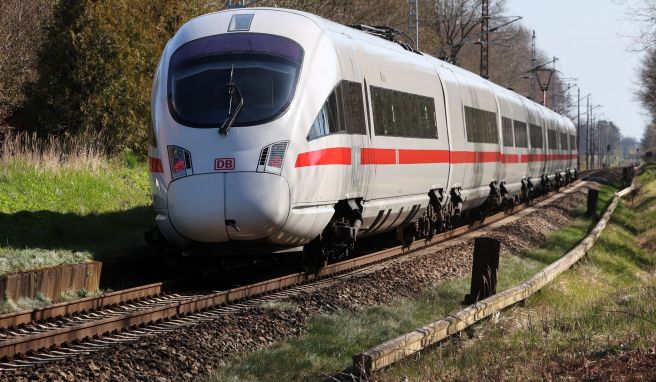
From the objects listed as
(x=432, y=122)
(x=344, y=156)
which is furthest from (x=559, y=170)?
(x=344, y=156)

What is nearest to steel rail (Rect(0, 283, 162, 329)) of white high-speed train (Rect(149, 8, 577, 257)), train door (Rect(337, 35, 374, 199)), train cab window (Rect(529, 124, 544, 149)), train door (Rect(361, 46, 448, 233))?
white high-speed train (Rect(149, 8, 577, 257))

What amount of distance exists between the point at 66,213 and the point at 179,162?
5.29 metres

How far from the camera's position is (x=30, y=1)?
2856 cm

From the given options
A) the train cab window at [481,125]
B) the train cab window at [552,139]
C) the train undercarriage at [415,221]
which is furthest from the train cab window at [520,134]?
the train cab window at [552,139]

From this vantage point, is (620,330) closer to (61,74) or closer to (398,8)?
(61,74)

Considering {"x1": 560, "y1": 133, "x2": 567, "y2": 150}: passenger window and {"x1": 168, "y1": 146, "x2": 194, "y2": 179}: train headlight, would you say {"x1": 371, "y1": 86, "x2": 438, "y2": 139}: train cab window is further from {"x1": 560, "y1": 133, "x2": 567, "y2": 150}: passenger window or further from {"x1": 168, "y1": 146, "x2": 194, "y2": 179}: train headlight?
{"x1": 560, "y1": 133, "x2": 567, "y2": 150}: passenger window

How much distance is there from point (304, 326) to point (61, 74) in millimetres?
14407

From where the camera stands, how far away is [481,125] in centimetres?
2231

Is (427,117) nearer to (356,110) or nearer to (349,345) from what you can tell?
(356,110)

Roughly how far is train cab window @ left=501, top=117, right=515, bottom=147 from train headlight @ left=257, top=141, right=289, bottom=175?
14.9m

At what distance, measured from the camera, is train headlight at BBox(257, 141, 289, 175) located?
37.1ft

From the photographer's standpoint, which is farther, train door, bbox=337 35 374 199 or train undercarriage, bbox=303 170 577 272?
train undercarriage, bbox=303 170 577 272

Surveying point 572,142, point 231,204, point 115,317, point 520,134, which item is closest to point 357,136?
point 231,204

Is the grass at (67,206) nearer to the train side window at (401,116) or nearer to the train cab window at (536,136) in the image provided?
the train side window at (401,116)
